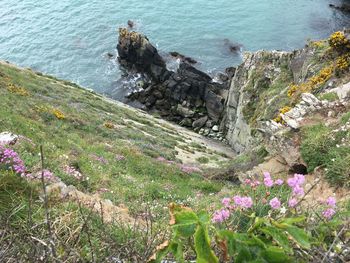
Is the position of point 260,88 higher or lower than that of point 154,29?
higher

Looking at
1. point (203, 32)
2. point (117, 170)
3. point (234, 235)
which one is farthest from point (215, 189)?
point (203, 32)

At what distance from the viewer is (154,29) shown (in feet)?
206

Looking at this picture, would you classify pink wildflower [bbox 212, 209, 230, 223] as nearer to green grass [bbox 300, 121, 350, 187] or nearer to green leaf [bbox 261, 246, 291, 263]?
green leaf [bbox 261, 246, 291, 263]

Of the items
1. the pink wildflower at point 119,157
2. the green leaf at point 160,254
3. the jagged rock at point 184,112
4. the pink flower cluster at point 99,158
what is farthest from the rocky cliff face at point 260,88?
the green leaf at point 160,254

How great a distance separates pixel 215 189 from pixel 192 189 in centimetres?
120

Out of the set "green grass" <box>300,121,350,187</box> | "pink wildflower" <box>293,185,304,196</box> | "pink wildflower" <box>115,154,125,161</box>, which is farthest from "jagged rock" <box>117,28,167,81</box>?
"pink wildflower" <box>293,185,304,196</box>

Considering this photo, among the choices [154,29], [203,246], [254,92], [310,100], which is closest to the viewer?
[203,246]

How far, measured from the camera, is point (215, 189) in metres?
20.8

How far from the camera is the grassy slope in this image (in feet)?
53.9

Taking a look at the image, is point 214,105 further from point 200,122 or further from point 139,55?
point 139,55

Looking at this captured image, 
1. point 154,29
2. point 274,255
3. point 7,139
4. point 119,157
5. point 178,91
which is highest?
point 274,255

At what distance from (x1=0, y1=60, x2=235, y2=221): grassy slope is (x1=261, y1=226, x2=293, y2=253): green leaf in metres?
5.04

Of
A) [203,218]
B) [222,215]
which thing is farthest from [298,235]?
[222,215]

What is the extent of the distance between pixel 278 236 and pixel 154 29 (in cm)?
6162
